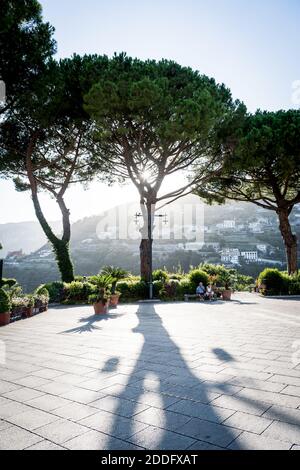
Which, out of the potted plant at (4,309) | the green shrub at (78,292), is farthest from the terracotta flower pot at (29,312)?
the green shrub at (78,292)

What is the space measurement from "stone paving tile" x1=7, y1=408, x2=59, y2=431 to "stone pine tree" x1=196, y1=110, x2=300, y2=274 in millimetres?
17421

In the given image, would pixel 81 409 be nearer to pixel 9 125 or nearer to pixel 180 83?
pixel 180 83

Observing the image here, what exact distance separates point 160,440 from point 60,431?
2.82 feet

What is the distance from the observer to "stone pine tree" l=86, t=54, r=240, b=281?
14.3 m

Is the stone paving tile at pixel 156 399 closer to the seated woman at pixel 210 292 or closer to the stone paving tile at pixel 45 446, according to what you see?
the stone paving tile at pixel 45 446

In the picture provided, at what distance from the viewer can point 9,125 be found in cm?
1941

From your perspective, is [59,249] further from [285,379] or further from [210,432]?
[210,432]

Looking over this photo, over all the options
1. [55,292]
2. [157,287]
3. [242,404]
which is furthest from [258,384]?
[55,292]

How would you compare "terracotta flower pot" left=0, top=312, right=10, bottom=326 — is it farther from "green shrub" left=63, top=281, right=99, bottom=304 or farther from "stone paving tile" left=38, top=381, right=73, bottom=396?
"green shrub" left=63, top=281, right=99, bottom=304

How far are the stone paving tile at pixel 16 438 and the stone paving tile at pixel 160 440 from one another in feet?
2.65

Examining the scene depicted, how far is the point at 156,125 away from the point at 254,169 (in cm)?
902

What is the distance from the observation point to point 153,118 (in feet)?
50.6

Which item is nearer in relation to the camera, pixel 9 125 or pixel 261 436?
pixel 261 436
